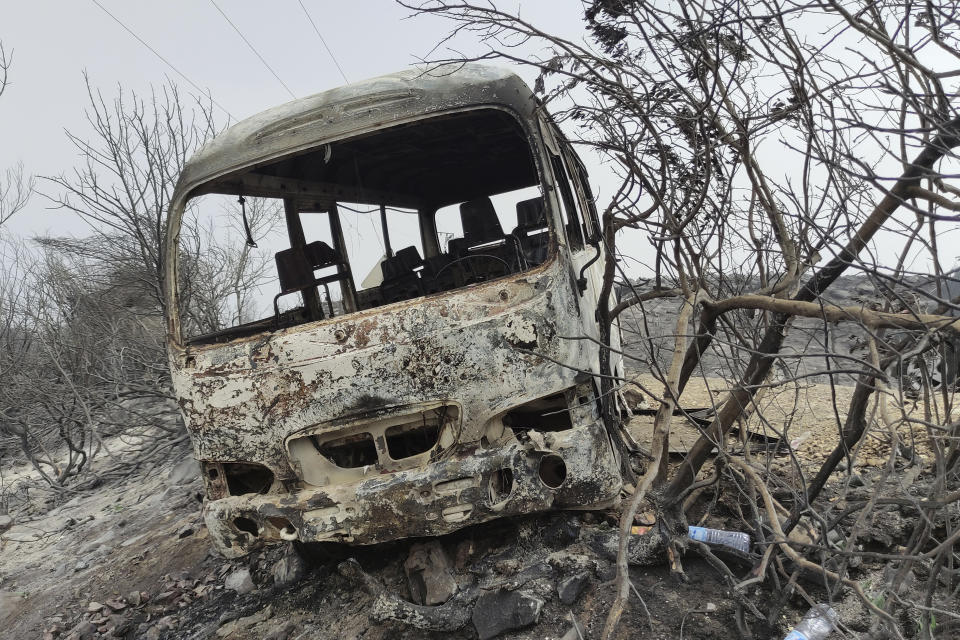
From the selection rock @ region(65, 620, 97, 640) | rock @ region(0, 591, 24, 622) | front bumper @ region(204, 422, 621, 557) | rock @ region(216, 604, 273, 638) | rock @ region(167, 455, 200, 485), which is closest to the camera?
front bumper @ region(204, 422, 621, 557)

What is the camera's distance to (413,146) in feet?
13.2

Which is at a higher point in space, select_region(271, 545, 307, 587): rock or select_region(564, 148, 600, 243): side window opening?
select_region(564, 148, 600, 243): side window opening

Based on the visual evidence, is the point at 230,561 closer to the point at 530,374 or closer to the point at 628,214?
the point at 530,374

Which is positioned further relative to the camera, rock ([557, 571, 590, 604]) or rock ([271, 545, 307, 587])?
rock ([271, 545, 307, 587])

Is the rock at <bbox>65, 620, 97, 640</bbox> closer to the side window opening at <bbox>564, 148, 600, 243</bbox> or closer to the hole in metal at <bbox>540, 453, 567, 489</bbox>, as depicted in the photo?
the hole in metal at <bbox>540, 453, 567, 489</bbox>

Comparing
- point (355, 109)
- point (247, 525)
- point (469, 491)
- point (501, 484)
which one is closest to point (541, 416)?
point (501, 484)

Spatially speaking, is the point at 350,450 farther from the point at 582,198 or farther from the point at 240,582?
the point at 582,198

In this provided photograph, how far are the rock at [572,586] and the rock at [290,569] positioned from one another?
5.51 feet

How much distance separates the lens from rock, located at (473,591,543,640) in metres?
2.68

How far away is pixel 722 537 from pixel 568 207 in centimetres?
188

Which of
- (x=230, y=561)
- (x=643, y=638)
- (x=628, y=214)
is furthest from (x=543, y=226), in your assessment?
(x=230, y=561)

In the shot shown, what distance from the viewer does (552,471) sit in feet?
9.91

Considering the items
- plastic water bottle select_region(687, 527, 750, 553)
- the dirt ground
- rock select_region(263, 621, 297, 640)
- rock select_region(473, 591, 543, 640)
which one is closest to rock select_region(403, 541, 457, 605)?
the dirt ground

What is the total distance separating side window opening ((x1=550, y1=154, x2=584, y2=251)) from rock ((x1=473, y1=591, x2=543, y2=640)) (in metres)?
1.72
